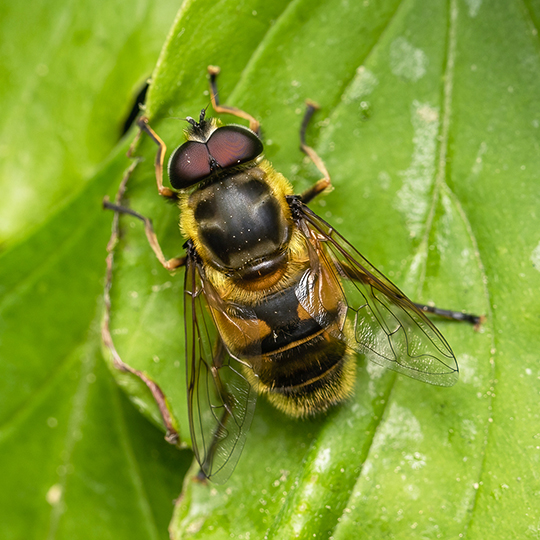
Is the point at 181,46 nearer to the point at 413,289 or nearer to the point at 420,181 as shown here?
the point at 420,181

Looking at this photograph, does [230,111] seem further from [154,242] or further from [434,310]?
[434,310]

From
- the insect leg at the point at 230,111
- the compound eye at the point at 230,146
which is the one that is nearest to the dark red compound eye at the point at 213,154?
the compound eye at the point at 230,146

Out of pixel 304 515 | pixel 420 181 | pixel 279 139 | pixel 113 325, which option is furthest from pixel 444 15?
pixel 304 515

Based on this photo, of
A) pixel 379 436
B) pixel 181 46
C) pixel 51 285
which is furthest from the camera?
pixel 51 285

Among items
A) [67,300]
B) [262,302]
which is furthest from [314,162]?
[67,300]

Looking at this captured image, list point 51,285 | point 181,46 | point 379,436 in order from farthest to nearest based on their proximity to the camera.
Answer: point 51,285, point 379,436, point 181,46

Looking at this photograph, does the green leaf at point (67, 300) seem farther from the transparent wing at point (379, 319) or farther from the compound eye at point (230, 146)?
the transparent wing at point (379, 319)
